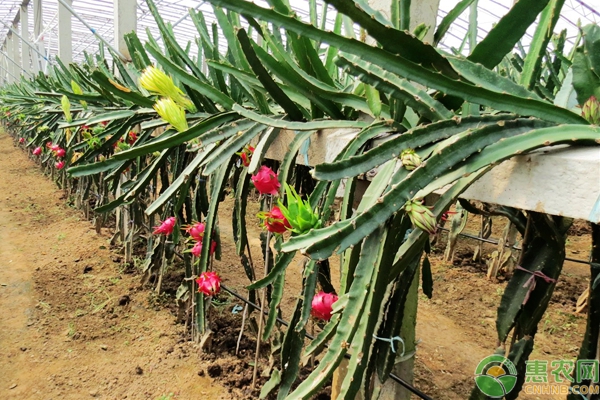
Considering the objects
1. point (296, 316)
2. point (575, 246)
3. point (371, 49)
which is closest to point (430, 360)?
point (296, 316)

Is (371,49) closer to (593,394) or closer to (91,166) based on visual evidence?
(593,394)

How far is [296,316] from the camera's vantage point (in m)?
0.71

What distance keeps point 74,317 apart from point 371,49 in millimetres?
1700

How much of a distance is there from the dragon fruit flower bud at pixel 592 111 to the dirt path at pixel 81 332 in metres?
1.13

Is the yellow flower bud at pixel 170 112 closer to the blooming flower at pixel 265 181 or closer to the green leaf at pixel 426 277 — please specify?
the blooming flower at pixel 265 181

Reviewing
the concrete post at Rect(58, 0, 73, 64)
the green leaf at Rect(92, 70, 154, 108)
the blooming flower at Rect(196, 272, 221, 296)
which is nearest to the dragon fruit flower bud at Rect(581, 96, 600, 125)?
the blooming flower at Rect(196, 272, 221, 296)

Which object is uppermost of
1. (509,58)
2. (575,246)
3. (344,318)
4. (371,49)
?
(509,58)

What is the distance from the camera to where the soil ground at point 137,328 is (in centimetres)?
129

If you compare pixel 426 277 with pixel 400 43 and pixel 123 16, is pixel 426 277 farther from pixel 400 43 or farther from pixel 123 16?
pixel 123 16

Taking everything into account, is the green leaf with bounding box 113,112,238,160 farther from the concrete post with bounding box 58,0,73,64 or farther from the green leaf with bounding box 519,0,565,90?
the concrete post with bounding box 58,0,73,64

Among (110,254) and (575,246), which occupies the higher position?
(575,246)

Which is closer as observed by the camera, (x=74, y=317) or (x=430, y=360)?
(x=430, y=360)

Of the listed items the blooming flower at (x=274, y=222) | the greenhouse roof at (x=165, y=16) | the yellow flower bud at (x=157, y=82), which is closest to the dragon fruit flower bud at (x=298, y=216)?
the blooming flower at (x=274, y=222)

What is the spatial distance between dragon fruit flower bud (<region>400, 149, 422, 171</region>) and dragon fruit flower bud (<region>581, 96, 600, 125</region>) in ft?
0.56
